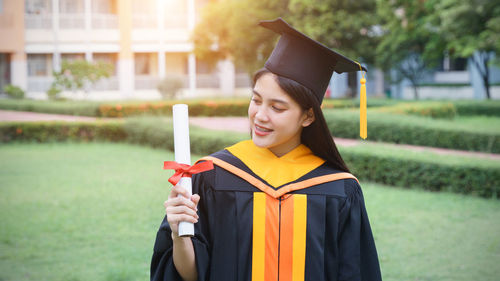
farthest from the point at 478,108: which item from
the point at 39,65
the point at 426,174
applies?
the point at 39,65

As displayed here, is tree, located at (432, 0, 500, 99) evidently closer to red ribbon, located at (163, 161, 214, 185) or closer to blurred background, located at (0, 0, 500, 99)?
blurred background, located at (0, 0, 500, 99)

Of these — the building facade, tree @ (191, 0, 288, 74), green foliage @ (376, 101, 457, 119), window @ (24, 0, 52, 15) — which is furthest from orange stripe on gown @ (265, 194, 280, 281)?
the building facade

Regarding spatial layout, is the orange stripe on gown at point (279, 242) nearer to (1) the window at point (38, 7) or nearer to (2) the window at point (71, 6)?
(1) the window at point (38, 7)

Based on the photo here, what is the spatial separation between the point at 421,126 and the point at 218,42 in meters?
11.6

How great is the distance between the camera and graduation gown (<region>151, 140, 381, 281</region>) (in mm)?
1651

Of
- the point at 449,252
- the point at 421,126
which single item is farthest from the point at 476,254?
the point at 421,126

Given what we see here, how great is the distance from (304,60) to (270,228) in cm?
57

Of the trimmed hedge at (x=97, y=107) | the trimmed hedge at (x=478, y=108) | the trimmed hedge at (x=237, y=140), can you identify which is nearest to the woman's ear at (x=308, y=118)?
the trimmed hedge at (x=237, y=140)

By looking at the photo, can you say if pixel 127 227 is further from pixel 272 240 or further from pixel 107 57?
pixel 107 57

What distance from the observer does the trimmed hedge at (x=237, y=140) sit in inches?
246

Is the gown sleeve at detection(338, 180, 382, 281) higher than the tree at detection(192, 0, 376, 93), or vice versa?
the tree at detection(192, 0, 376, 93)

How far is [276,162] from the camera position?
176cm

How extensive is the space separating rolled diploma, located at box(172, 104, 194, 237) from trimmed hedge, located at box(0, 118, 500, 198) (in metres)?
5.56

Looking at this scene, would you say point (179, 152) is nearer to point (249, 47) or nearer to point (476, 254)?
point (476, 254)
